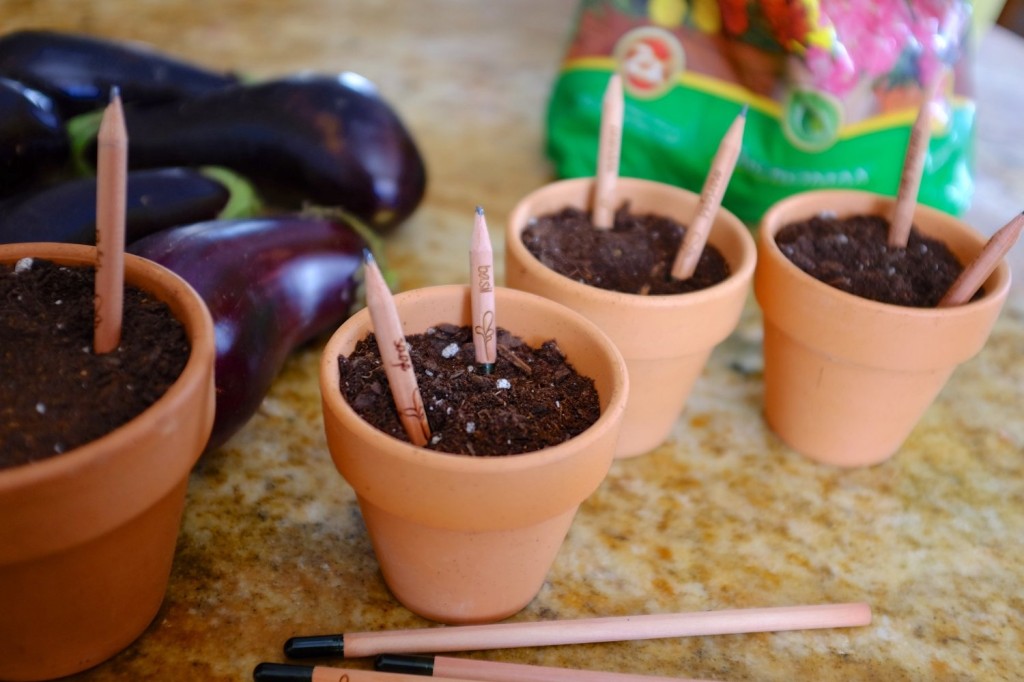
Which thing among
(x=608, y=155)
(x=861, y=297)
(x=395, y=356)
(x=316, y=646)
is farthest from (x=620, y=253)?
(x=316, y=646)

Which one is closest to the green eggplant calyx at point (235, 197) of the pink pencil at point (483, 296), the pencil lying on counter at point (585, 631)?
the pink pencil at point (483, 296)

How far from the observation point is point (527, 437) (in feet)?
2.03

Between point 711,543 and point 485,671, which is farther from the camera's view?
point 711,543

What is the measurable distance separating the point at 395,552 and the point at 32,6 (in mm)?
1513

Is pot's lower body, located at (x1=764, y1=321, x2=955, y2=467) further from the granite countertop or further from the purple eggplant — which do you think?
the purple eggplant

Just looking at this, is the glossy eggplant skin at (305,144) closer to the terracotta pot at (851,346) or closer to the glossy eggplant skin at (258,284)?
the glossy eggplant skin at (258,284)

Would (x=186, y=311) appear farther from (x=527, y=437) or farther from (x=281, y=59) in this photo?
(x=281, y=59)

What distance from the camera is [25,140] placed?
96cm

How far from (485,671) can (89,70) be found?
989 millimetres

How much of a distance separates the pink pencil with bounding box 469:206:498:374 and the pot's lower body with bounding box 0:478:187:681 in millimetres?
237

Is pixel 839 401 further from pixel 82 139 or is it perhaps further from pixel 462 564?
pixel 82 139

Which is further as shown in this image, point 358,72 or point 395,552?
point 358,72

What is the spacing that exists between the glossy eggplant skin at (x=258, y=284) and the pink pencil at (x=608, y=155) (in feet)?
0.88

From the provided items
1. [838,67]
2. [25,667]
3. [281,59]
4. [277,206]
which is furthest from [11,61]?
[838,67]
